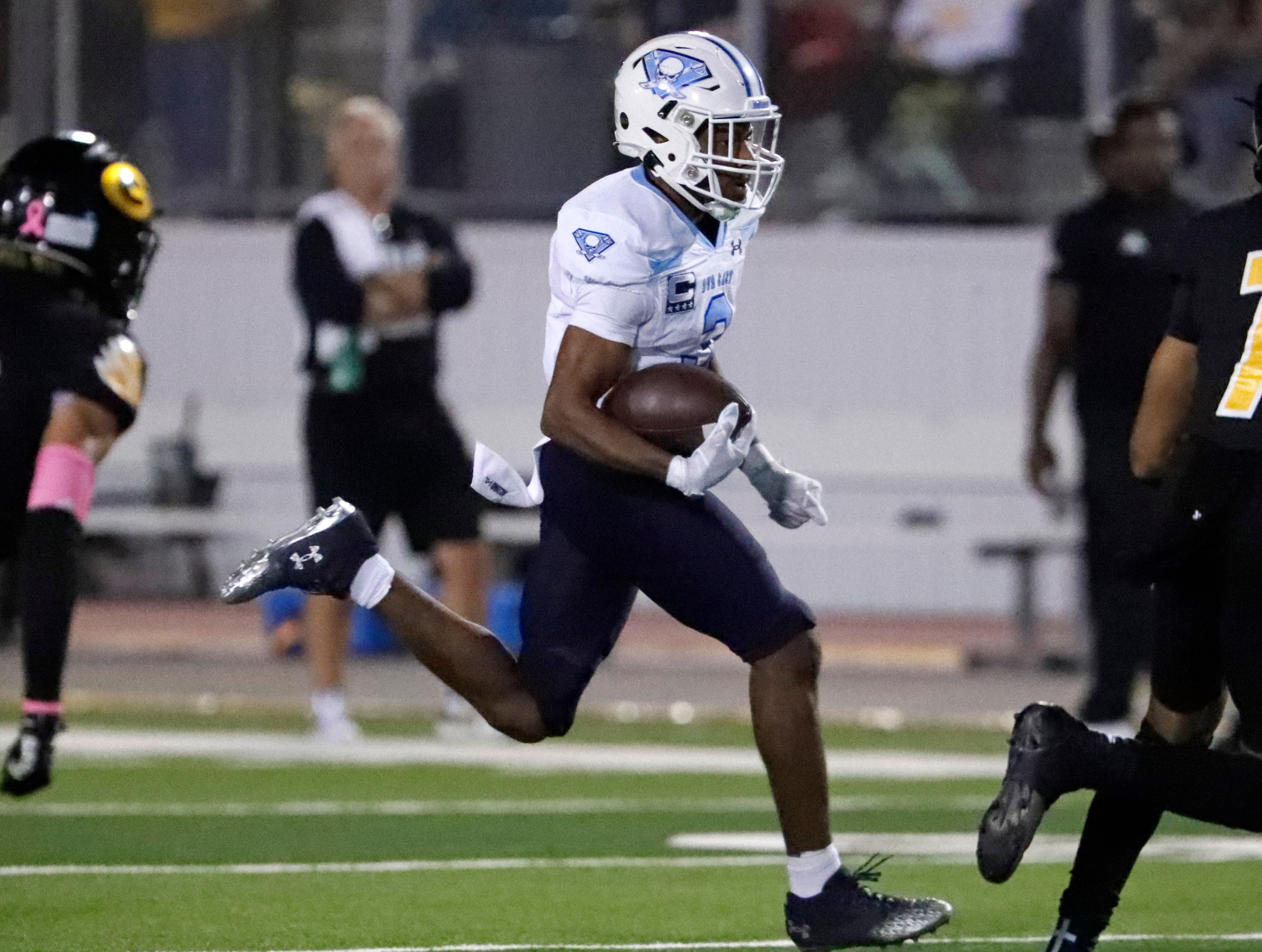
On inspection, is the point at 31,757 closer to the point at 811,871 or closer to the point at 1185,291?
the point at 811,871

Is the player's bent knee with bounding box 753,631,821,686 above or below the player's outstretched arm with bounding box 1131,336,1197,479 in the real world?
below

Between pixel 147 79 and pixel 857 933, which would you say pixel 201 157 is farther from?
pixel 857 933

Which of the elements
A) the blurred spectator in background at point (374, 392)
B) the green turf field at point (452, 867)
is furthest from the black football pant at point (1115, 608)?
the blurred spectator in background at point (374, 392)

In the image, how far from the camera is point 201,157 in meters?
16.5

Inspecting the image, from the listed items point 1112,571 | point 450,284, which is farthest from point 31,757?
point 1112,571

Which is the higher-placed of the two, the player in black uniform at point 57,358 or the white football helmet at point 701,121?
the white football helmet at point 701,121

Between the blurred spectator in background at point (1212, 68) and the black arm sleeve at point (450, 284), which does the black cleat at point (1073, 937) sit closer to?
the black arm sleeve at point (450, 284)

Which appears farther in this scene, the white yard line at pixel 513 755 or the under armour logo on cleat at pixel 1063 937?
the white yard line at pixel 513 755

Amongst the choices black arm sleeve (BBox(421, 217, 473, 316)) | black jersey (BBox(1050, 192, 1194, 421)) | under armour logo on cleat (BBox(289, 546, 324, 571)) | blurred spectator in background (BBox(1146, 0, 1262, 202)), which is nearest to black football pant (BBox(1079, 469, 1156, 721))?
black jersey (BBox(1050, 192, 1194, 421))

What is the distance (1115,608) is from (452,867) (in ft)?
10.9

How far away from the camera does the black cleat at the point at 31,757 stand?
6.33 metres

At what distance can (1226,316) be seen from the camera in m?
4.68

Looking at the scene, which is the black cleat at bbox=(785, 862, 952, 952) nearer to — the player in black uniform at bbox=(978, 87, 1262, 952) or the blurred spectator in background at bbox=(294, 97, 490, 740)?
the player in black uniform at bbox=(978, 87, 1262, 952)

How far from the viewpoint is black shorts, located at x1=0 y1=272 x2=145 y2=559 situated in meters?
6.72
